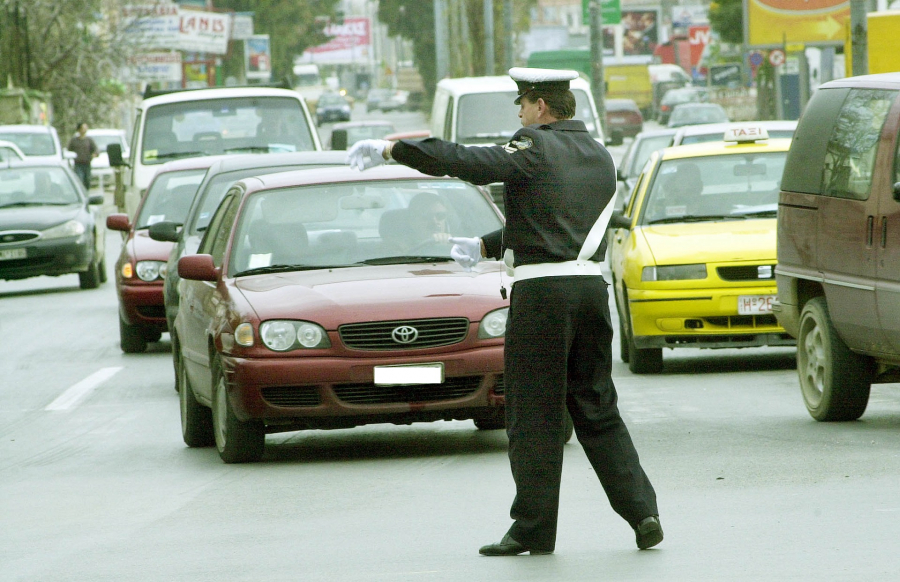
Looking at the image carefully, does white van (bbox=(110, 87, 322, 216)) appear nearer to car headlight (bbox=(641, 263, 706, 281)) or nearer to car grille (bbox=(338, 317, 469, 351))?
car headlight (bbox=(641, 263, 706, 281))

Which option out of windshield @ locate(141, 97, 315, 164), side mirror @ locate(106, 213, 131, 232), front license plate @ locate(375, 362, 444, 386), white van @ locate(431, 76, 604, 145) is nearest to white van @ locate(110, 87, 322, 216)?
windshield @ locate(141, 97, 315, 164)

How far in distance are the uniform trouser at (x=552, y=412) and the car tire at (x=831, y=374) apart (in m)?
3.57

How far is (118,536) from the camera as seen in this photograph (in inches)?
288

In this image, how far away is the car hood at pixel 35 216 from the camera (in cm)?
2198

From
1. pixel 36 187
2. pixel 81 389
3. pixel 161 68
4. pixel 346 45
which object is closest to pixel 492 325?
pixel 81 389

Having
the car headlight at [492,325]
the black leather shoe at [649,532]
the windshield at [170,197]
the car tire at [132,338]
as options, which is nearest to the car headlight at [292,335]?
the car headlight at [492,325]

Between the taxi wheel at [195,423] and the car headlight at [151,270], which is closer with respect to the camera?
the taxi wheel at [195,423]

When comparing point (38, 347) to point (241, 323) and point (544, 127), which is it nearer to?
point (241, 323)

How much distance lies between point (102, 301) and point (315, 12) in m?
86.5

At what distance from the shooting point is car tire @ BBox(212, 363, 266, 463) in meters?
9.14

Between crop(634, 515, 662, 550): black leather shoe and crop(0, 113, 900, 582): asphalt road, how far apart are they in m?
0.05

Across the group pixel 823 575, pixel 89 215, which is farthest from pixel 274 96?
pixel 823 575

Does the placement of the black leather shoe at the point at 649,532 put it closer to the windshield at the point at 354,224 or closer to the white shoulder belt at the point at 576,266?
the white shoulder belt at the point at 576,266

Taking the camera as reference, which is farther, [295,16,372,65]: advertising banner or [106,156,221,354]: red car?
[295,16,372,65]: advertising banner
